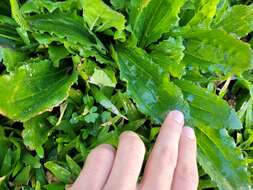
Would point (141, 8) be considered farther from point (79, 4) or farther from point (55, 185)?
point (55, 185)

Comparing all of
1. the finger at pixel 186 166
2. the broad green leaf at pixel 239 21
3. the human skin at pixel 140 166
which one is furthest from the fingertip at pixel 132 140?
the broad green leaf at pixel 239 21

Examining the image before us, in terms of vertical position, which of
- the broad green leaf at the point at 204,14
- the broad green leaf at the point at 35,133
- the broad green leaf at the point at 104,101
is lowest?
the broad green leaf at the point at 35,133

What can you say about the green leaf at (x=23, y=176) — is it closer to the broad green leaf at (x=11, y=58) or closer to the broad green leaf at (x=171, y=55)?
the broad green leaf at (x=11, y=58)

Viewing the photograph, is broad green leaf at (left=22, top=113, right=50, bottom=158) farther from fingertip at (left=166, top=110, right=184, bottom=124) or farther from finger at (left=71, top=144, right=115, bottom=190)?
fingertip at (left=166, top=110, right=184, bottom=124)

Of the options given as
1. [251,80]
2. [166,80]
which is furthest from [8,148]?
[251,80]

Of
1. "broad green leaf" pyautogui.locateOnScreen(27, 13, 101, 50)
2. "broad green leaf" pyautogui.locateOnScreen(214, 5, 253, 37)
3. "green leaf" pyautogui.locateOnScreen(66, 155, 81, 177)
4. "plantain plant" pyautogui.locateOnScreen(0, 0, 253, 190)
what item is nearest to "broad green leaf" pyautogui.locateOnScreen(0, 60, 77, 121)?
"plantain plant" pyautogui.locateOnScreen(0, 0, 253, 190)

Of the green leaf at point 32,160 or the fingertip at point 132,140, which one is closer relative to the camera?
the fingertip at point 132,140
